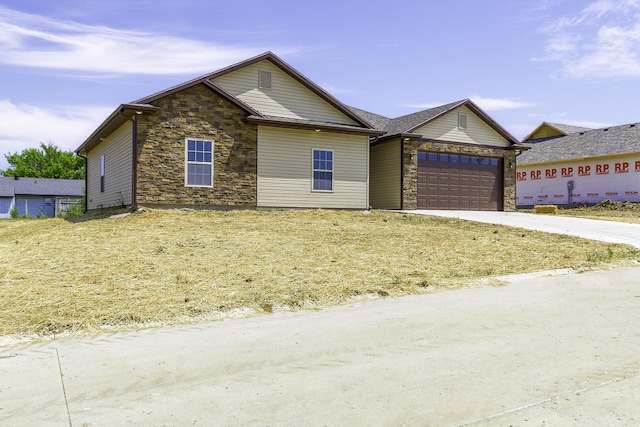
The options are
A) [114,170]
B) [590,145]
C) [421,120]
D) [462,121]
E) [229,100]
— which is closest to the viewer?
[229,100]

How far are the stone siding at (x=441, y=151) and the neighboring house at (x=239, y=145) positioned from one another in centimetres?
246

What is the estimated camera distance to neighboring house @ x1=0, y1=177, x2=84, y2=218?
4425 cm

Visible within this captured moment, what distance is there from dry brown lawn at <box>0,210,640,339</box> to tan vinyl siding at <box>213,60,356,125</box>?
4.94m

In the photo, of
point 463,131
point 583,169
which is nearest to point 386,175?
point 463,131

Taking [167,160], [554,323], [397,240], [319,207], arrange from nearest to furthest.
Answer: [554,323]
[397,240]
[167,160]
[319,207]

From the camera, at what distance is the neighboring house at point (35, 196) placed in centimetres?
4425

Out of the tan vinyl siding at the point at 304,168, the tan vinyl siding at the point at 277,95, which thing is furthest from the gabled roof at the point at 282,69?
the tan vinyl siding at the point at 304,168

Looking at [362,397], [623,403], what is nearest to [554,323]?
[623,403]

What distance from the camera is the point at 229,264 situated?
9.98 meters

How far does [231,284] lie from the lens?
8602 mm

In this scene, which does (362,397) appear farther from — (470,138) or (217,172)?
(470,138)

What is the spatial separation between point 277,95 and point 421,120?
23.8 feet

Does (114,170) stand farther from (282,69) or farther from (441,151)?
(441,151)

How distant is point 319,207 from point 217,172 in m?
4.22
